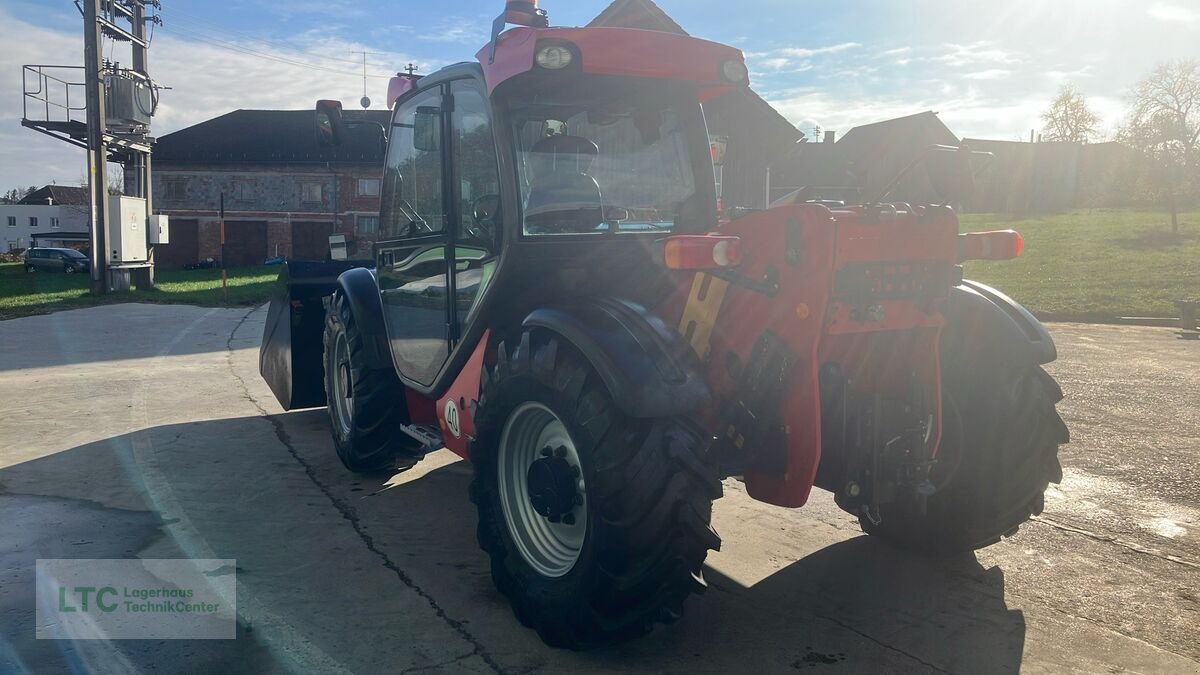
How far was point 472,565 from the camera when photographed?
436cm

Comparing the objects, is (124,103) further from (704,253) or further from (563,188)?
(704,253)

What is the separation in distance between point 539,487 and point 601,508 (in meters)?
0.43

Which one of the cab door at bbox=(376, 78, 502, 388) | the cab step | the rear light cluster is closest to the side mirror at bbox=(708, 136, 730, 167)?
the cab door at bbox=(376, 78, 502, 388)

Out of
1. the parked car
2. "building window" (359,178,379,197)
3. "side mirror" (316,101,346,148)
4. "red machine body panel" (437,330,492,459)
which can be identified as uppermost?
"building window" (359,178,379,197)

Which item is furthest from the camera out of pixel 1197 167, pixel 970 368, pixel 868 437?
pixel 1197 167

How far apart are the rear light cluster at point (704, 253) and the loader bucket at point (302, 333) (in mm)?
4258

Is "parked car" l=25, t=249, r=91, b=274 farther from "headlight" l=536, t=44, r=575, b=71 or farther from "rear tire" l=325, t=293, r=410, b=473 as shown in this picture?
→ "headlight" l=536, t=44, r=575, b=71

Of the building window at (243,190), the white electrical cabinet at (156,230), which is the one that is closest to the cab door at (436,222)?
the white electrical cabinet at (156,230)

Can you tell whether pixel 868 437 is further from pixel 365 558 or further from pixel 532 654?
pixel 365 558

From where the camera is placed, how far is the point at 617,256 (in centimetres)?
397

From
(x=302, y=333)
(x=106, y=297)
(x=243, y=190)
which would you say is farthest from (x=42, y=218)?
(x=302, y=333)

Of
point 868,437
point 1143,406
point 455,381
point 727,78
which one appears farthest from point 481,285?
point 1143,406

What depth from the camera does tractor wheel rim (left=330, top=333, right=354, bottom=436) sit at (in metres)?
6.03

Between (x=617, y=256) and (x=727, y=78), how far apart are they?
98cm
